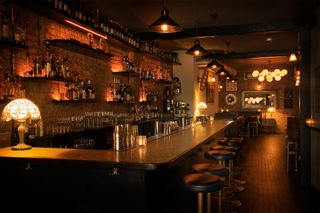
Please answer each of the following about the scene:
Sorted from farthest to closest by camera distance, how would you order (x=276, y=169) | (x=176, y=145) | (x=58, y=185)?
(x=276, y=169)
(x=176, y=145)
(x=58, y=185)

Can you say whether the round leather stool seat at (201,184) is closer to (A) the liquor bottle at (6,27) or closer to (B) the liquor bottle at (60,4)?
(A) the liquor bottle at (6,27)

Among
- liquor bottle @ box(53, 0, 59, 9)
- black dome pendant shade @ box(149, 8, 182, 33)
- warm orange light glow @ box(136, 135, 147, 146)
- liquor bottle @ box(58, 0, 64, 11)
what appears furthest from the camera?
liquor bottle @ box(58, 0, 64, 11)

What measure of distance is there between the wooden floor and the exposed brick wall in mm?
2950

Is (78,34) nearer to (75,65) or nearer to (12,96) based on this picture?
(75,65)

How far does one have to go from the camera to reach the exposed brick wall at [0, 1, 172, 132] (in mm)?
4312

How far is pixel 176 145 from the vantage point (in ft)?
11.2

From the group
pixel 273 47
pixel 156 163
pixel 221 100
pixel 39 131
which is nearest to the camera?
pixel 156 163

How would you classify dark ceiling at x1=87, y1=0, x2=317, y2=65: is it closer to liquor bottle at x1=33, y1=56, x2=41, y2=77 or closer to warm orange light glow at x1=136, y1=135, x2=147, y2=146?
liquor bottle at x1=33, y1=56, x2=41, y2=77

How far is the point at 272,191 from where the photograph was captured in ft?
16.9

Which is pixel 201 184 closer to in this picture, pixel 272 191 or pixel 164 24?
pixel 164 24

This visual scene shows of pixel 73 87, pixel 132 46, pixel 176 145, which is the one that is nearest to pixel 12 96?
pixel 73 87

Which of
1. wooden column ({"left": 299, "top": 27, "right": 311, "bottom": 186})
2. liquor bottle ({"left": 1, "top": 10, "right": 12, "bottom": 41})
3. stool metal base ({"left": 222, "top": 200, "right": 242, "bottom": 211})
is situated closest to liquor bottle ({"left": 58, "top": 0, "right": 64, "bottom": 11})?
liquor bottle ({"left": 1, "top": 10, "right": 12, "bottom": 41})

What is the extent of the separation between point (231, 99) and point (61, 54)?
12.6 meters

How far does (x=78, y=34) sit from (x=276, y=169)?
4.72 metres
